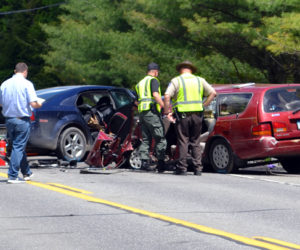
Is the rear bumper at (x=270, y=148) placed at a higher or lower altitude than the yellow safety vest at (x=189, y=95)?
lower

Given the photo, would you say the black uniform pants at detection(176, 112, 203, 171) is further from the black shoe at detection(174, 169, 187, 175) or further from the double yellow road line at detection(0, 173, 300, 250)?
the double yellow road line at detection(0, 173, 300, 250)

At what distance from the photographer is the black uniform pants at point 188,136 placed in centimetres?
1270

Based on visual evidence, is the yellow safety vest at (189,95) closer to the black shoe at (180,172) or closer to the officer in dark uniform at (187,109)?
the officer in dark uniform at (187,109)

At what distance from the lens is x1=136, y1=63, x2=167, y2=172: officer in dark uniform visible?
13.0 metres

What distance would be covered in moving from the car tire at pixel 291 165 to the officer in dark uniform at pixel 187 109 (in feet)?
5.86

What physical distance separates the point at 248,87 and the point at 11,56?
3537cm

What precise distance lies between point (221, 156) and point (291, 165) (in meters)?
1.43

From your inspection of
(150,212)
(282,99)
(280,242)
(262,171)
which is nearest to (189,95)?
(282,99)

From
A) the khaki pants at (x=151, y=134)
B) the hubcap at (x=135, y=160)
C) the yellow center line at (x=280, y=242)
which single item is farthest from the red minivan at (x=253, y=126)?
the yellow center line at (x=280, y=242)

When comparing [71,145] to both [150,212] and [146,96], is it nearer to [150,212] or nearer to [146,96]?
[146,96]

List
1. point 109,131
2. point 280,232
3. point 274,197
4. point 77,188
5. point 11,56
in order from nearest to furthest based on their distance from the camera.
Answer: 1. point 280,232
2. point 274,197
3. point 77,188
4. point 109,131
5. point 11,56

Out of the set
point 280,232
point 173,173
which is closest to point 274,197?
point 280,232

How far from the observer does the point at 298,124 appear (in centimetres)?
1260

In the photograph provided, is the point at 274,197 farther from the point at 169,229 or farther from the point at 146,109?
the point at 146,109
